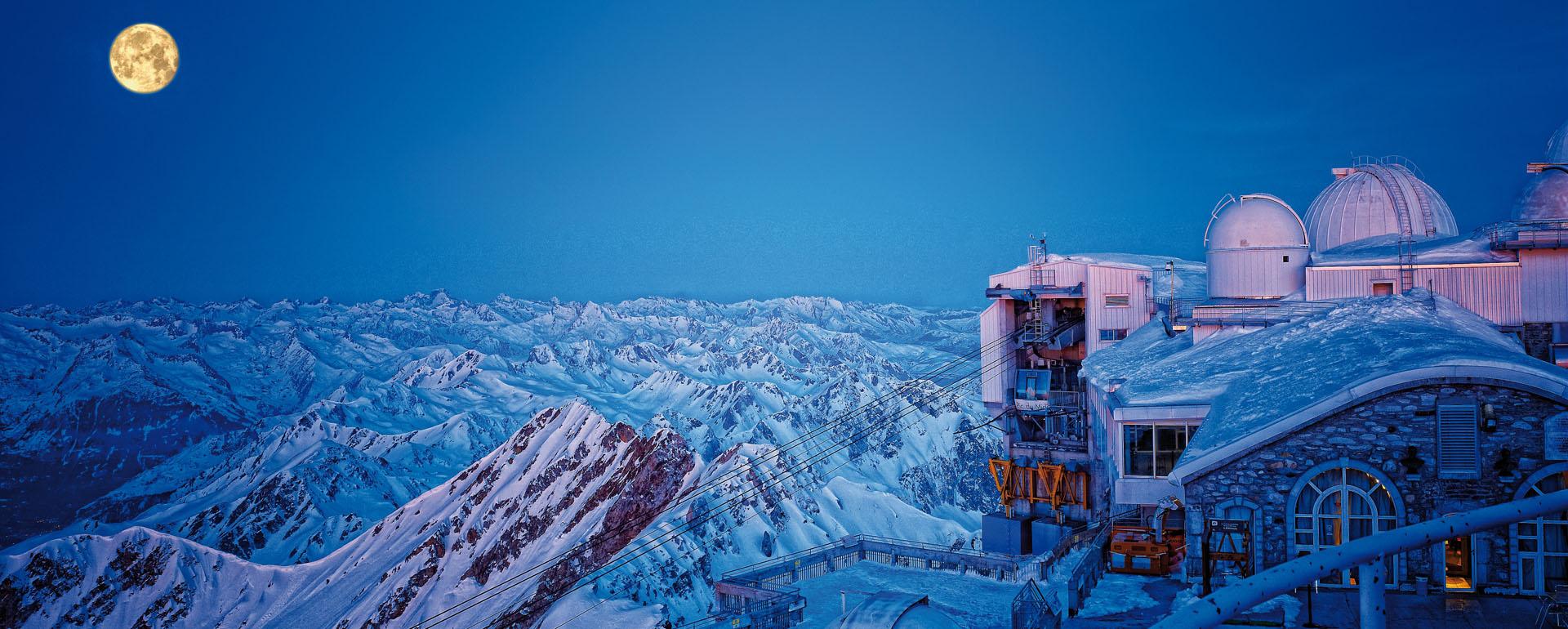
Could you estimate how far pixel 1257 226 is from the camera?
29.4m

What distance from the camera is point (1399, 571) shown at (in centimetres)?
1551

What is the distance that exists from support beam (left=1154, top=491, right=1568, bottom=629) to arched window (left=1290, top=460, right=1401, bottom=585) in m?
5.43

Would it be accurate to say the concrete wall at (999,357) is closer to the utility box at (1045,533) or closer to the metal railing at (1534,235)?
the utility box at (1045,533)

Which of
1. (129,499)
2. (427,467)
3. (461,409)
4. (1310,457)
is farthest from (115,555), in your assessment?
(461,409)

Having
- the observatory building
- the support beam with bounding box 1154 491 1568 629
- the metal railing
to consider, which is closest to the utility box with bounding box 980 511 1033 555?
the observatory building

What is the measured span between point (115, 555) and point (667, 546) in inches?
1582

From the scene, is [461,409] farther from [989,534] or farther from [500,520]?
[989,534]

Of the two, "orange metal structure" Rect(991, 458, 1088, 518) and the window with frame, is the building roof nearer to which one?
"orange metal structure" Rect(991, 458, 1088, 518)

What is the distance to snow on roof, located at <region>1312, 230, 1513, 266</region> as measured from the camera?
2731cm

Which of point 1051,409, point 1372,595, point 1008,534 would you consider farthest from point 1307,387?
point 1008,534

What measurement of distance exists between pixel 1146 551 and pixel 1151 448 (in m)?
2.47

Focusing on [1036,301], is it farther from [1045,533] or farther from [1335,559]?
[1335,559]

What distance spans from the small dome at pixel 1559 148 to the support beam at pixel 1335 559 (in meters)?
26.7

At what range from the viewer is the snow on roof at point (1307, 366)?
1536 cm
